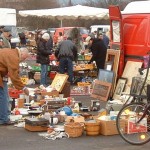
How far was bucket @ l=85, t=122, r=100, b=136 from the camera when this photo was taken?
920cm

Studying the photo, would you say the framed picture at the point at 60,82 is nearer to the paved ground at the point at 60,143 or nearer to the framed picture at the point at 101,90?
the framed picture at the point at 101,90

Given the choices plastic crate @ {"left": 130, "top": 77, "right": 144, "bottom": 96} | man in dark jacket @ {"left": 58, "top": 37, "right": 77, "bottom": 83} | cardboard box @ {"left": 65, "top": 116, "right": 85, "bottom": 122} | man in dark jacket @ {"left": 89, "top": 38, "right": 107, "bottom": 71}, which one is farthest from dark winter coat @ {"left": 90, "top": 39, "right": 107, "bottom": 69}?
cardboard box @ {"left": 65, "top": 116, "right": 85, "bottom": 122}

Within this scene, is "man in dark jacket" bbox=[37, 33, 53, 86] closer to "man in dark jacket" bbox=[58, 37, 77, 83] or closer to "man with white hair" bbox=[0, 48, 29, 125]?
"man in dark jacket" bbox=[58, 37, 77, 83]

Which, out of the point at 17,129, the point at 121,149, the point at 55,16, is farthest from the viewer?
the point at 55,16

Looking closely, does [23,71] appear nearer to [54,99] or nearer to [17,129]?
[54,99]

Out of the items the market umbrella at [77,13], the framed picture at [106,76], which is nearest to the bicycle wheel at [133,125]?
the framed picture at [106,76]

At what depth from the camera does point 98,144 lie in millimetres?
8602

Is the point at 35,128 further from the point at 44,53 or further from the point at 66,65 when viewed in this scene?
the point at 66,65

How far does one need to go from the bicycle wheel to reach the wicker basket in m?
0.79

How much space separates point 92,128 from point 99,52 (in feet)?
29.0

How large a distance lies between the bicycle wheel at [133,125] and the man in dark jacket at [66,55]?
827cm

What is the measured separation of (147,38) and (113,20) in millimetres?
1261

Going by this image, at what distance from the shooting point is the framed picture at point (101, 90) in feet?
43.1

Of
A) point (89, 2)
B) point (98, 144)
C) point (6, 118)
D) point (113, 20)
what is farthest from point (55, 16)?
point (89, 2)
